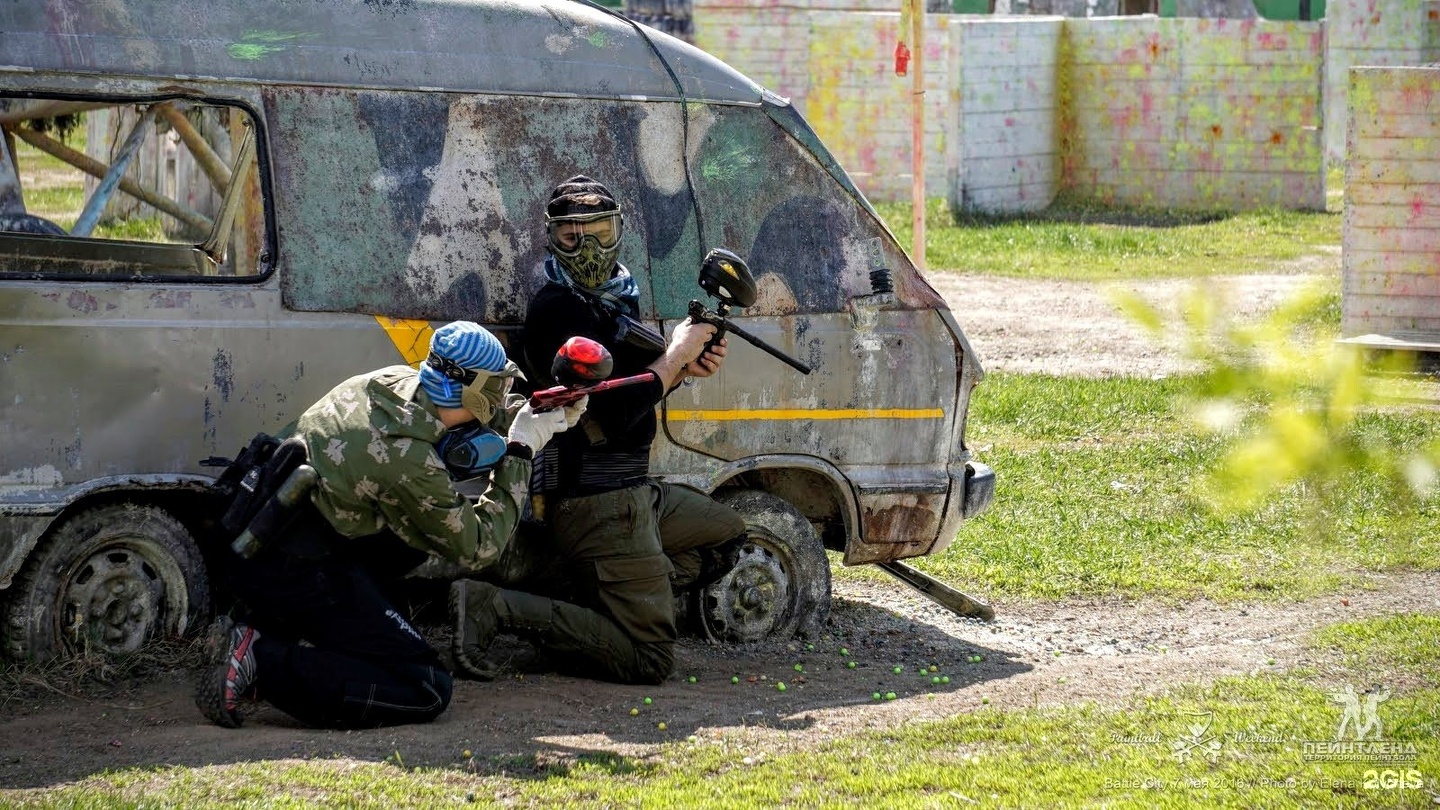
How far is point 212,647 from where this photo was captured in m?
5.35

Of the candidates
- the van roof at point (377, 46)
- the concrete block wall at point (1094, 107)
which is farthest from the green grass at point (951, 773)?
the concrete block wall at point (1094, 107)

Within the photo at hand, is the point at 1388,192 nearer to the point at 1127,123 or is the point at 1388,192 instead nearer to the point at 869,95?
the point at 1127,123

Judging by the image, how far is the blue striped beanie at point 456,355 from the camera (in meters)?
5.30

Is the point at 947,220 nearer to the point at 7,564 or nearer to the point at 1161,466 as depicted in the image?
the point at 1161,466

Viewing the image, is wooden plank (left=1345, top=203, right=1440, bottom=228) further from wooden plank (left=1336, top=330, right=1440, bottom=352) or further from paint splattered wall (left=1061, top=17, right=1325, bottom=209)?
paint splattered wall (left=1061, top=17, right=1325, bottom=209)

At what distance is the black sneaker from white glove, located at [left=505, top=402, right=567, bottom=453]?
1071 mm

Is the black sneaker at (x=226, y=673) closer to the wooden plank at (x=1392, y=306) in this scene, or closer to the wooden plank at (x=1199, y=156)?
the wooden plank at (x=1392, y=306)

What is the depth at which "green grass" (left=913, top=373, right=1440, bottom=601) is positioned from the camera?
27.0 ft

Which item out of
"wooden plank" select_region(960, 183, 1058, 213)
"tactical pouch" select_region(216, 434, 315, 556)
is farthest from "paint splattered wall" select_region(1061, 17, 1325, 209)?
"tactical pouch" select_region(216, 434, 315, 556)

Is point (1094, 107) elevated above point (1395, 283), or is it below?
above

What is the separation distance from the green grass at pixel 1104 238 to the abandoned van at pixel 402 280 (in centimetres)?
1043

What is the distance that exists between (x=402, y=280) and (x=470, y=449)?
0.89 meters

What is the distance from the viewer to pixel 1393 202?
13664 mm

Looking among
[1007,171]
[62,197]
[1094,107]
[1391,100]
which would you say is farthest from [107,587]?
[1094,107]
